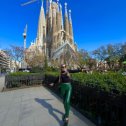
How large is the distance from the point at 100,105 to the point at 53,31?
90.9 metres

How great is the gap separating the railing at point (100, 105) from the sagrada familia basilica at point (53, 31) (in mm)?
78216

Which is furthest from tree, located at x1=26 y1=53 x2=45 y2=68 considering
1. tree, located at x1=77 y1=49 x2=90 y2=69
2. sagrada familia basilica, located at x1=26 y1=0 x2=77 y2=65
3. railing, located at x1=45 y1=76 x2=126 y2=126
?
railing, located at x1=45 y1=76 x2=126 y2=126

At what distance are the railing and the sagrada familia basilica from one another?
257ft

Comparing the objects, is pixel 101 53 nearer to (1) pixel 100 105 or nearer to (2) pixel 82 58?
(2) pixel 82 58

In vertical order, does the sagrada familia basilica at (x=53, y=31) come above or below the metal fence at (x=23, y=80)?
above

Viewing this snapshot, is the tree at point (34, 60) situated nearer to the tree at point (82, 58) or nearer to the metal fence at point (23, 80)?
the tree at point (82, 58)

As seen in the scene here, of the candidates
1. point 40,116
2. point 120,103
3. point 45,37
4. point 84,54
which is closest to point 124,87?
point 120,103

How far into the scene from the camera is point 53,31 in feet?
312

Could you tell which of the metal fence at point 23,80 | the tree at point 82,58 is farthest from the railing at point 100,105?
the tree at point 82,58

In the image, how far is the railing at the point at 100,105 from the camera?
4.74 meters

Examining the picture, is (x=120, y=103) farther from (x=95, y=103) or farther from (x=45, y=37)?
(x=45, y=37)

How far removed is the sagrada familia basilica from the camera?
307 feet

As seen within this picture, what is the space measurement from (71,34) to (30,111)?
99.3 metres

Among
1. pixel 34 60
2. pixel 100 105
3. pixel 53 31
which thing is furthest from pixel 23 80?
pixel 53 31
